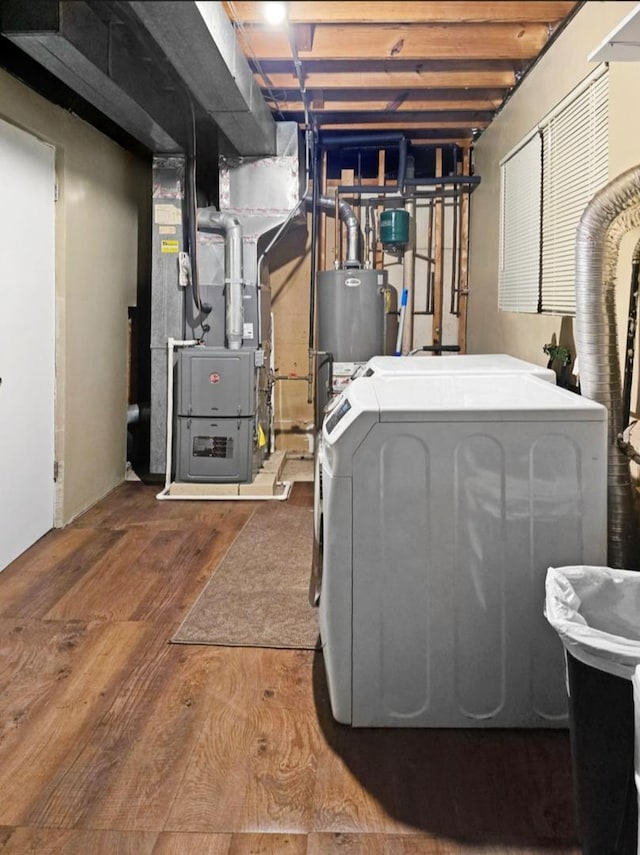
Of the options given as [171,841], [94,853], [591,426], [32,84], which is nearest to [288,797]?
[171,841]

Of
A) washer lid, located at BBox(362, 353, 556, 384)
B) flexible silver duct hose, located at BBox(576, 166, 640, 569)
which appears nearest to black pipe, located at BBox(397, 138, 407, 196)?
washer lid, located at BBox(362, 353, 556, 384)

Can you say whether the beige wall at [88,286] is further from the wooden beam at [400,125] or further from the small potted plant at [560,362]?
the small potted plant at [560,362]

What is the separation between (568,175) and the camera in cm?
314

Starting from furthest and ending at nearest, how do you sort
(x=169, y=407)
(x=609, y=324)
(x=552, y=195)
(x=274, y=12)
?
(x=169, y=407)
(x=552, y=195)
(x=609, y=324)
(x=274, y=12)

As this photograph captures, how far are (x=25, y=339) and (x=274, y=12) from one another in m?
3.02

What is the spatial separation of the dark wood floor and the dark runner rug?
0.27 ft

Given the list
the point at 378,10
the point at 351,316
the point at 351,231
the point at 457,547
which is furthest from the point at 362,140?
the point at 378,10

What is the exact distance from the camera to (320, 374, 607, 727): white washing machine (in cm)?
190

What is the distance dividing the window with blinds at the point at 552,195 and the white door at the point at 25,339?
237cm

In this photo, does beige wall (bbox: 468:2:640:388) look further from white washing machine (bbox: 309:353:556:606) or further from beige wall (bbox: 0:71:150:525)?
beige wall (bbox: 0:71:150:525)

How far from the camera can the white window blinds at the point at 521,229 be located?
3684mm

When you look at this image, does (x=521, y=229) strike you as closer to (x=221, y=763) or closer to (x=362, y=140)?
(x=362, y=140)

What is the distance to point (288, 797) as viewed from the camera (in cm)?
173

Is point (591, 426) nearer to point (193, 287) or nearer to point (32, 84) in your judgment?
point (32, 84)
